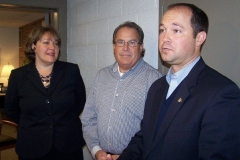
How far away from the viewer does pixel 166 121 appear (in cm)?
120

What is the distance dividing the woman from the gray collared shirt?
0.91 feet

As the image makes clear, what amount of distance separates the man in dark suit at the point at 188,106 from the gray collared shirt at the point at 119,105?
29 centimetres

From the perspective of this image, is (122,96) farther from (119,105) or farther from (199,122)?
(199,122)

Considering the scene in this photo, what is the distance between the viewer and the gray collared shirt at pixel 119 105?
172cm

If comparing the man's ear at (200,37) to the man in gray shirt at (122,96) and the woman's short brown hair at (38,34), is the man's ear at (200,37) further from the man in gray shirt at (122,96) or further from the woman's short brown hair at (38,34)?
the woman's short brown hair at (38,34)

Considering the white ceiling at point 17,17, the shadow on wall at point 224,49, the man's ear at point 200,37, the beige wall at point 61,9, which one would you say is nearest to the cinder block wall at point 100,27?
the beige wall at point 61,9

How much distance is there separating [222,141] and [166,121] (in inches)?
10.5

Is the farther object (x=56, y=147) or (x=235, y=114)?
(x=56, y=147)

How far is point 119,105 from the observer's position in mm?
1749

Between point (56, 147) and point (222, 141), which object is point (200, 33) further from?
point (56, 147)

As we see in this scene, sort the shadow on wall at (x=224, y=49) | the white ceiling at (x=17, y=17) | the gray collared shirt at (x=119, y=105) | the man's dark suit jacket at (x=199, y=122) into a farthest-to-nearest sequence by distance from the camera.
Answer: the white ceiling at (x=17, y=17)
the gray collared shirt at (x=119, y=105)
the shadow on wall at (x=224, y=49)
the man's dark suit jacket at (x=199, y=122)

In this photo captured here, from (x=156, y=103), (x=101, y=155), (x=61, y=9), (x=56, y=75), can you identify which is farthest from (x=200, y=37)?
(x=61, y=9)

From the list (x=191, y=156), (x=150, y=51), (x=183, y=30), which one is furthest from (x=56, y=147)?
(x=183, y=30)

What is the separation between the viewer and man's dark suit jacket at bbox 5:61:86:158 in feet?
6.66
